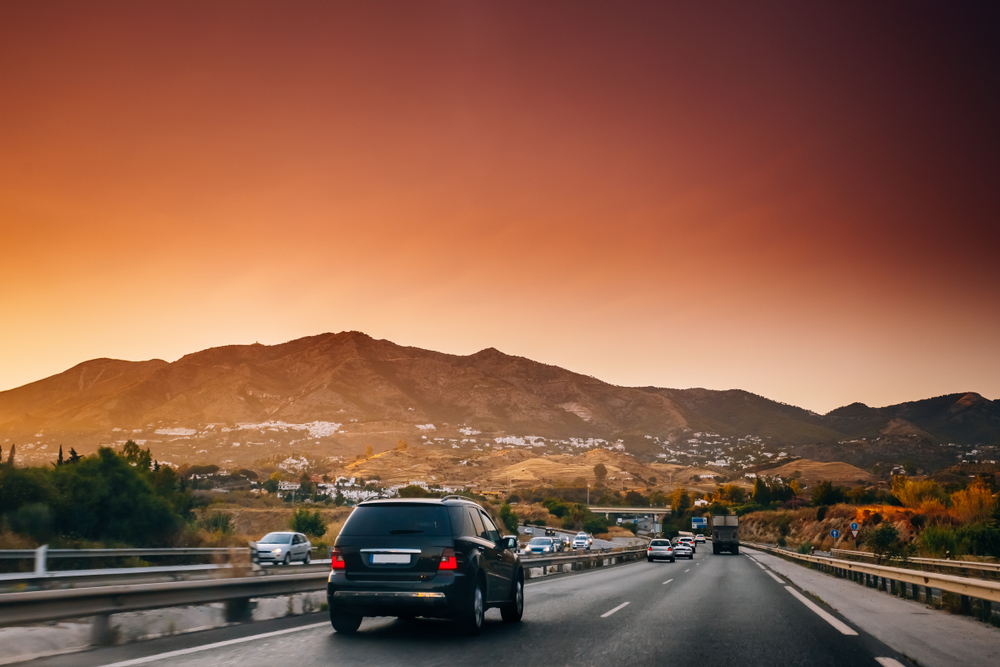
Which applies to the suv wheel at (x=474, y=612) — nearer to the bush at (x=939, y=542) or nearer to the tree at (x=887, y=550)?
the tree at (x=887, y=550)

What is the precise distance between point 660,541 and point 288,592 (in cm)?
3717

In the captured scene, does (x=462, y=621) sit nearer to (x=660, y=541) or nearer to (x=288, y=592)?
(x=288, y=592)

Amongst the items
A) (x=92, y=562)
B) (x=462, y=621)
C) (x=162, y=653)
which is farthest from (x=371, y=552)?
(x=92, y=562)

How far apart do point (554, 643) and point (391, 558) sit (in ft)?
7.54

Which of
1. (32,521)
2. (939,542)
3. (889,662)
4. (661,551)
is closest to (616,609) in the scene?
(889,662)

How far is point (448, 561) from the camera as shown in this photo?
1034 cm

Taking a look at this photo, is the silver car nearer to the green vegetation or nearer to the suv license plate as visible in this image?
the green vegetation

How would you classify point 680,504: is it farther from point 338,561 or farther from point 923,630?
point 338,561

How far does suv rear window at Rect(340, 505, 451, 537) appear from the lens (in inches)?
416

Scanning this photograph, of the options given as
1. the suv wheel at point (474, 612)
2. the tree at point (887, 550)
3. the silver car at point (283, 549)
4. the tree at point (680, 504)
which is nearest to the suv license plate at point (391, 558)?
the suv wheel at point (474, 612)

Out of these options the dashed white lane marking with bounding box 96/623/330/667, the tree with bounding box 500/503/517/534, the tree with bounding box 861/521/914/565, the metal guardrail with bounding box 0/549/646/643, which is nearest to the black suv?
the dashed white lane marking with bounding box 96/623/330/667

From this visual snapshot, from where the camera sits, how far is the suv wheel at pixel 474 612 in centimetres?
1045

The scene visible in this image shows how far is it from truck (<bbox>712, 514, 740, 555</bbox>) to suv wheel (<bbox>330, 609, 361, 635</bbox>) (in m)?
59.8

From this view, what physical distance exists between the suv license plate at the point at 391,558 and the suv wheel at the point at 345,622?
0.99m
